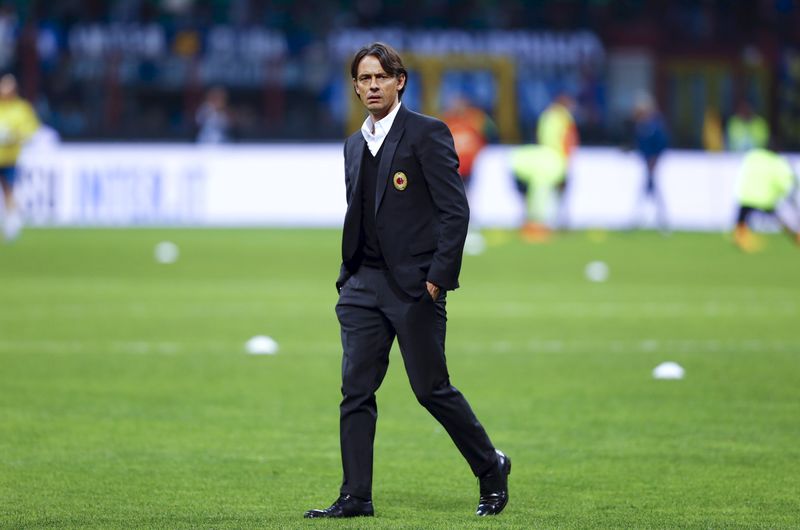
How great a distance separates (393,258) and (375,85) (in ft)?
2.46

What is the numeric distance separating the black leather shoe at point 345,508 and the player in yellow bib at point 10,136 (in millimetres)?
19800

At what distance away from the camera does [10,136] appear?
26531 millimetres

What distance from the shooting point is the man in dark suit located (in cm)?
715

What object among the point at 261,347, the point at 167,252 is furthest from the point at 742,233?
the point at 261,347

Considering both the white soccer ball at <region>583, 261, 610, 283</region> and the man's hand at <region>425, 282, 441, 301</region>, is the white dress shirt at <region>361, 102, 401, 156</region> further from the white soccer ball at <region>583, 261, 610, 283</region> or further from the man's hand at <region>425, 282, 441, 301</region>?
the white soccer ball at <region>583, 261, 610, 283</region>

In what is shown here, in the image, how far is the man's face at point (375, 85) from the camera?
23.3 ft

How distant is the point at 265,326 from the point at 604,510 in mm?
8594

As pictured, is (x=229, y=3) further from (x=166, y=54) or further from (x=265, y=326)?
(x=265, y=326)

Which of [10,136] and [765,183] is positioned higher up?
[10,136]

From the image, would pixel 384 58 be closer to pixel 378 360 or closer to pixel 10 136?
pixel 378 360

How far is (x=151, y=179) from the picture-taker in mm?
30438

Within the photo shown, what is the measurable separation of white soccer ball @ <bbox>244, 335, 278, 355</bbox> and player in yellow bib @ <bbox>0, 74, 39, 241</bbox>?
13068 mm

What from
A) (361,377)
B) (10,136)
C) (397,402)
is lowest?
(10,136)

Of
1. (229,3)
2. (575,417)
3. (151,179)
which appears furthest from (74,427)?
(229,3)
